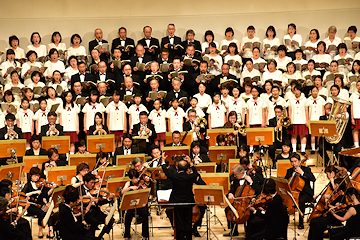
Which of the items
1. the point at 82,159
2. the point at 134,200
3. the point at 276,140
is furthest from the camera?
the point at 276,140

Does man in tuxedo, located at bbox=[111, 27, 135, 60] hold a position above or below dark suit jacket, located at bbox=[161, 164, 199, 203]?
above

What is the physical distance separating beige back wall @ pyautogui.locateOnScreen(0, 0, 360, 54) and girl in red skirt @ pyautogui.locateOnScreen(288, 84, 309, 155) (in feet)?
12.6

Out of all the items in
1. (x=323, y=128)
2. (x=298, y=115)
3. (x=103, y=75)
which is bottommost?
(x=323, y=128)

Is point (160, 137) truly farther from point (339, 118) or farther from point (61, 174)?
point (339, 118)

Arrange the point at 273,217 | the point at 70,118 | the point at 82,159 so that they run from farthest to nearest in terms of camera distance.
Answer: the point at 70,118 → the point at 82,159 → the point at 273,217

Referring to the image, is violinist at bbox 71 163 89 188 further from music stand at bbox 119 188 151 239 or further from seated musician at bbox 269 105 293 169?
seated musician at bbox 269 105 293 169

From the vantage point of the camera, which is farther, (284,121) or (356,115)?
(356,115)

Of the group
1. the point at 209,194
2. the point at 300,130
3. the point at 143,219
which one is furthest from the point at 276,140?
the point at 143,219

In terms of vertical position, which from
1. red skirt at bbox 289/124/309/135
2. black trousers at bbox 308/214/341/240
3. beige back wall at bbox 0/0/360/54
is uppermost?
beige back wall at bbox 0/0/360/54

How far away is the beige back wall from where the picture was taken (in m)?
13.0

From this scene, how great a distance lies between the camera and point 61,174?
6.91m

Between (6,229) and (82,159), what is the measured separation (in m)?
2.12

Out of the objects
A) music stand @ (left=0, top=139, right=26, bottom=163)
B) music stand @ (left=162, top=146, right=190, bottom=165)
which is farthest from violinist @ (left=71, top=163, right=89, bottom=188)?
Answer: music stand @ (left=0, top=139, right=26, bottom=163)

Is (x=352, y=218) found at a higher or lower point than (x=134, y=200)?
lower
